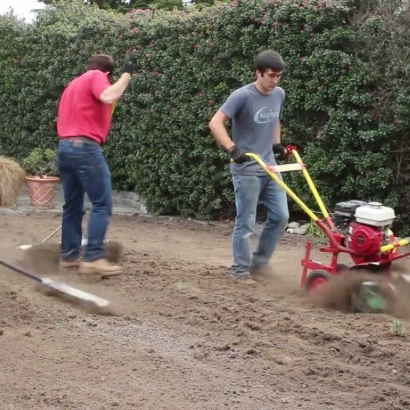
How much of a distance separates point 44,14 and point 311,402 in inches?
461

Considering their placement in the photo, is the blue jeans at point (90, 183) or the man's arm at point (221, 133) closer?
the man's arm at point (221, 133)

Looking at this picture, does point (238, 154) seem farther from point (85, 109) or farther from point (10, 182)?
point (10, 182)

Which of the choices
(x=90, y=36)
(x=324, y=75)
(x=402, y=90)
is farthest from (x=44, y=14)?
(x=402, y=90)

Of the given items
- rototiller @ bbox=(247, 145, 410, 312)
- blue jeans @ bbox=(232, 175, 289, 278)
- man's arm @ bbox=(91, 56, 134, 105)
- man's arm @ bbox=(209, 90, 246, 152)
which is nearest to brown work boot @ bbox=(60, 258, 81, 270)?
blue jeans @ bbox=(232, 175, 289, 278)

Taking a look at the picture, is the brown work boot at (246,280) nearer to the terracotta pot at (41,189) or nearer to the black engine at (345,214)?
the black engine at (345,214)

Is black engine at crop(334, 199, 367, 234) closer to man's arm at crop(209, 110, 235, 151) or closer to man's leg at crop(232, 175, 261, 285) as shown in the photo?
man's leg at crop(232, 175, 261, 285)

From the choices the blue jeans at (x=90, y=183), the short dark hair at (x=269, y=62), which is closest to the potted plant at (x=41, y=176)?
the blue jeans at (x=90, y=183)

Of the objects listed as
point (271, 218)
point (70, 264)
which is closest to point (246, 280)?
point (271, 218)

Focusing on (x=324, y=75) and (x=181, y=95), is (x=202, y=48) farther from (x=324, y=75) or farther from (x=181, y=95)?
(x=324, y=75)

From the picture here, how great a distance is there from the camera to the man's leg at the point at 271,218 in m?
7.23

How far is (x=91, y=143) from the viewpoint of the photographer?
278 inches

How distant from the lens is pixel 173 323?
5836 mm

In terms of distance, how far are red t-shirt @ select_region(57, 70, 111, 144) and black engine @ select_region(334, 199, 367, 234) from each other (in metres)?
2.15

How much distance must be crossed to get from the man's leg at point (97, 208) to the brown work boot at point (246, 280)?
1071 millimetres
